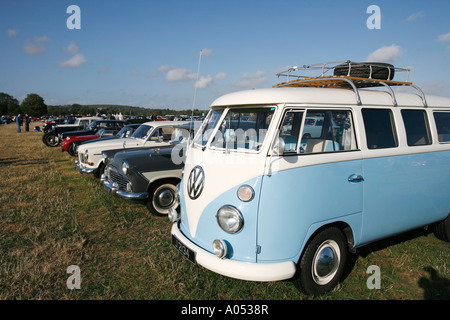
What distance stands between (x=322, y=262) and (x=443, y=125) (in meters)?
2.93

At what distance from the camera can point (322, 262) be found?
117 inches

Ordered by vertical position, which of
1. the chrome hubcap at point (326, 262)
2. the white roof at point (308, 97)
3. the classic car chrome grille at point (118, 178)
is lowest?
the chrome hubcap at point (326, 262)

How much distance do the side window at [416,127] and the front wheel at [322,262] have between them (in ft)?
5.47

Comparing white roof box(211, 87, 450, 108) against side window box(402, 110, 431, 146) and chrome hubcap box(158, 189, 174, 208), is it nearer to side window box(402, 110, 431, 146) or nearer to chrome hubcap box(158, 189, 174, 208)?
side window box(402, 110, 431, 146)

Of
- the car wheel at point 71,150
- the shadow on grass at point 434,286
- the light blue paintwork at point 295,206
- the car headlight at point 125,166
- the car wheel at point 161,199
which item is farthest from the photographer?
the car wheel at point 71,150

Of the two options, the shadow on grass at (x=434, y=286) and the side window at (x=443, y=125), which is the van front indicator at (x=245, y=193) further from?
the side window at (x=443, y=125)

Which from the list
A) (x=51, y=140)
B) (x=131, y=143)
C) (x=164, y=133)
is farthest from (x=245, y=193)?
(x=51, y=140)

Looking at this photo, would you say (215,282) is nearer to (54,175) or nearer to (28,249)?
(28,249)

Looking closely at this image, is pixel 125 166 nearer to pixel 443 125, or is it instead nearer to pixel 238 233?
pixel 238 233

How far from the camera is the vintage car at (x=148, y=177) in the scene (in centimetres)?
527

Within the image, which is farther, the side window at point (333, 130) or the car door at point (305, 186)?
the side window at point (333, 130)

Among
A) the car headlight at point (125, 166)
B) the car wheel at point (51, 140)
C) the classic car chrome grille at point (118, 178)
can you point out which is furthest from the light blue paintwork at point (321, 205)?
the car wheel at point (51, 140)

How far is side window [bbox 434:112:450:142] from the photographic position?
4023mm

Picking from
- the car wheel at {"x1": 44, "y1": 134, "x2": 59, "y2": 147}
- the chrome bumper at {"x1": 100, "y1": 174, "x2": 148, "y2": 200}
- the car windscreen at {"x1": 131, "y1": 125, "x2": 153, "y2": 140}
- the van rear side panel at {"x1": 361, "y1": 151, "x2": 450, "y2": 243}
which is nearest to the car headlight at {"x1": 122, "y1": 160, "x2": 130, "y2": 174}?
the chrome bumper at {"x1": 100, "y1": 174, "x2": 148, "y2": 200}
